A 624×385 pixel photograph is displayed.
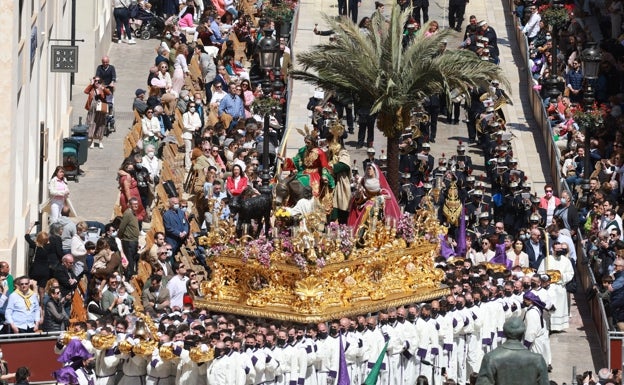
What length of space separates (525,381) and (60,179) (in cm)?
2405

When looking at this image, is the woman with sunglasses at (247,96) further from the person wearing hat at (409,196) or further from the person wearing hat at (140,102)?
the person wearing hat at (409,196)

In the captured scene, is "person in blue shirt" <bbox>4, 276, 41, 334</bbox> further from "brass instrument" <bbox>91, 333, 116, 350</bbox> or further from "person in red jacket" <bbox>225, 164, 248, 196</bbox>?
"person in red jacket" <bbox>225, 164, 248, 196</bbox>

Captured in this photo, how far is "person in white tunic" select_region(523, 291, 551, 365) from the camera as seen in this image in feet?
150

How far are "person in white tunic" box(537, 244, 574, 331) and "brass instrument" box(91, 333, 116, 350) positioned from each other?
923cm

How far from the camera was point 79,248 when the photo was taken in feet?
157

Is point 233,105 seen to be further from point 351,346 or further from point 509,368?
point 509,368

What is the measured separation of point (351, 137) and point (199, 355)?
64.6 feet

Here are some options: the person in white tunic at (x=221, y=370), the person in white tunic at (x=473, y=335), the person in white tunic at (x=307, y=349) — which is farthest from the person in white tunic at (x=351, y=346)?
the person in white tunic at (x=473, y=335)

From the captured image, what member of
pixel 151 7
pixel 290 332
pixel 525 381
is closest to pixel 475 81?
pixel 290 332

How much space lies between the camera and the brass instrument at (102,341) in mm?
42281

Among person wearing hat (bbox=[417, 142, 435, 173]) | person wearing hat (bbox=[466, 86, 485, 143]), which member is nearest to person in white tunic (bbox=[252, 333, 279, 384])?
person wearing hat (bbox=[417, 142, 435, 173])

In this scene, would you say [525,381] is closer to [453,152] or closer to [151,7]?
[453,152]

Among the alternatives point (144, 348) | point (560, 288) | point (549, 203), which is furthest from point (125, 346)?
point (549, 203)

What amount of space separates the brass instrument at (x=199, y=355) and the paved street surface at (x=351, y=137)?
7600 mm
